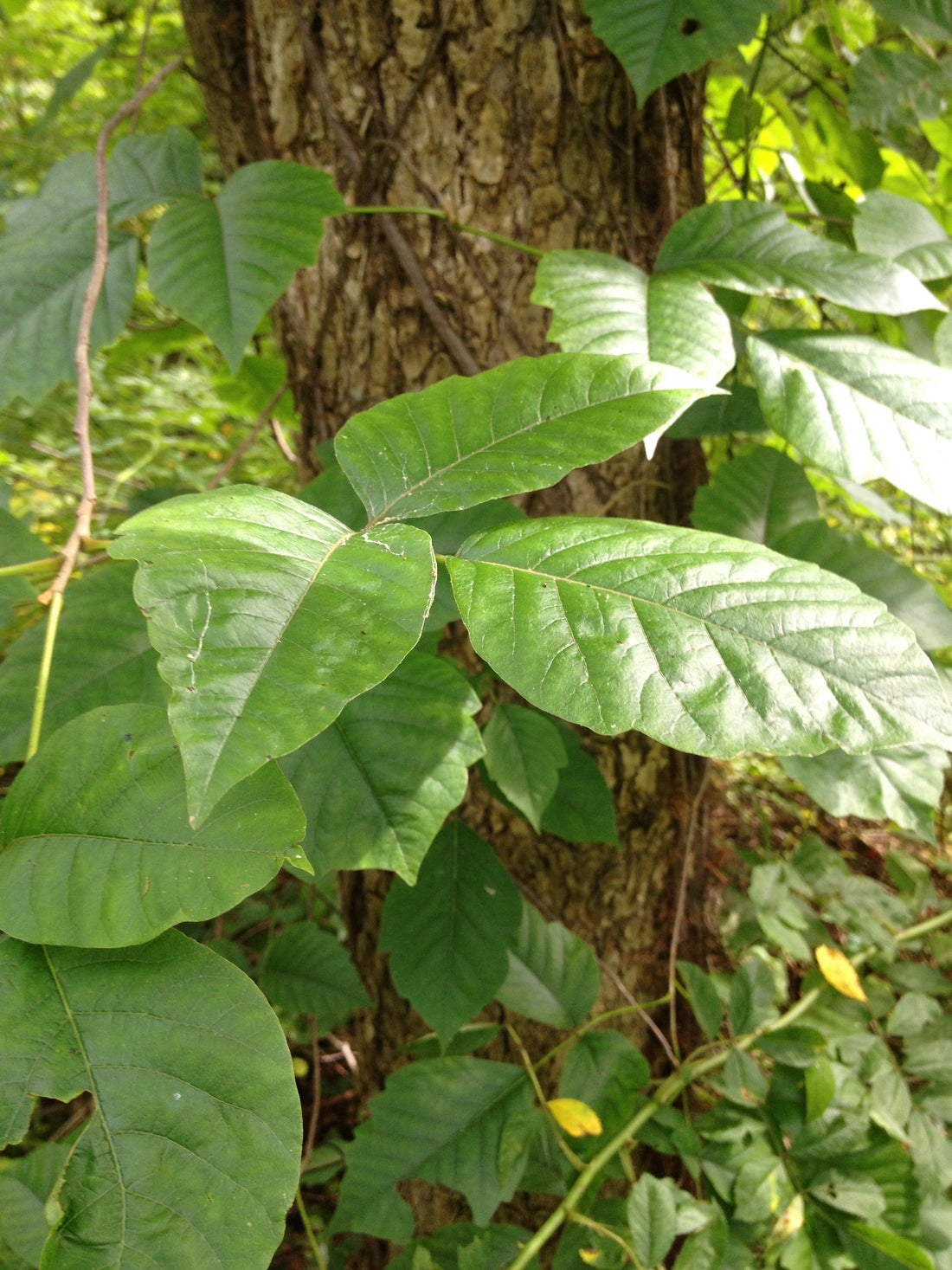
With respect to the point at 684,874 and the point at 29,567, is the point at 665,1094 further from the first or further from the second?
the point at 29,567

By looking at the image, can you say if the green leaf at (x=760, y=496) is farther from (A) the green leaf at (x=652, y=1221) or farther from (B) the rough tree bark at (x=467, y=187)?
(A) the green leaf at (x=652, y=1221)

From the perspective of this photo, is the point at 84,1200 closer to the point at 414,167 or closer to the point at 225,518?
the point at 225,518

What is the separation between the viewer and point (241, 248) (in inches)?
42.3

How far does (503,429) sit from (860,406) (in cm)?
53

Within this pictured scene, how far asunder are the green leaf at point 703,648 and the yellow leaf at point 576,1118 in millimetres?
822

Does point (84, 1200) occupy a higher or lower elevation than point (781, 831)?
higher

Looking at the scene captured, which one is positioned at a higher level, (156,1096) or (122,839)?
(122,839)

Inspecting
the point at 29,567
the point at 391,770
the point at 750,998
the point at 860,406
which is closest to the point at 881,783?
the point at 750,998

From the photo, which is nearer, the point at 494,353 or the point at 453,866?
the point at 453,866

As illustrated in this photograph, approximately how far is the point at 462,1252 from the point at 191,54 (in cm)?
192

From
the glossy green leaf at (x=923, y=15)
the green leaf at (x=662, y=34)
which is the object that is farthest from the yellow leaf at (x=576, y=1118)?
the glossy green leaf at (x=923, y=15)

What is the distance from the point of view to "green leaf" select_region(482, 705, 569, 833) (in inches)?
38.2

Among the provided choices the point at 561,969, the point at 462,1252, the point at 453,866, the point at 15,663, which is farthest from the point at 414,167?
the point at 462,1252

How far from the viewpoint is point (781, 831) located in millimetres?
2686
